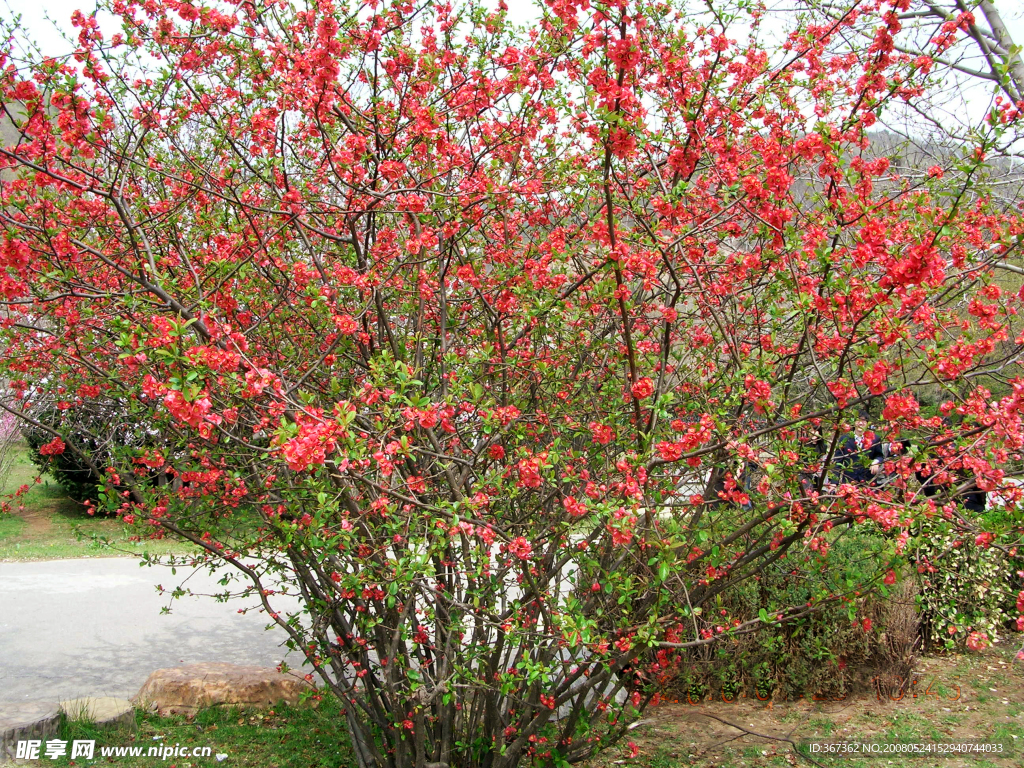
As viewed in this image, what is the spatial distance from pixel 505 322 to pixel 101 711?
11.8ft

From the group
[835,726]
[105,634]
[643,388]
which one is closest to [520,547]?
[643,388]

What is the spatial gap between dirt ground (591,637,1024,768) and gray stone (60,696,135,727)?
9.56 feet

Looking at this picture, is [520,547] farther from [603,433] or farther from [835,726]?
[835,726]

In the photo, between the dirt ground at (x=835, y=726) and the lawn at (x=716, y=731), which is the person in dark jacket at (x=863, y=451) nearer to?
the lawn at (x=716, y=731)

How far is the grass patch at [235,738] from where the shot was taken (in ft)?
15.0

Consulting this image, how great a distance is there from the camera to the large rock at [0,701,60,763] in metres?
4.27

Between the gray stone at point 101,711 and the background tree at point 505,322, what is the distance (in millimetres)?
1627

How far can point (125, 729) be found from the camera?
4.81 m

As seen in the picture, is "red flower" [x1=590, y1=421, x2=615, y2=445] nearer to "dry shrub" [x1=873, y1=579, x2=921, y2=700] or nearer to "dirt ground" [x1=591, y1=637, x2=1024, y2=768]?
"dirt ground" [x1=591, y1=637, x2=1024, y2=768]

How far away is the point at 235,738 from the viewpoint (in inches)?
197

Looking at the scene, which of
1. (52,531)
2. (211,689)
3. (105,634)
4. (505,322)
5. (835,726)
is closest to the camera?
(505,322)

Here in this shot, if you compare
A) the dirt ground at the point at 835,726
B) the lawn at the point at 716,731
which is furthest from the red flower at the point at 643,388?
the dirt ground at the point at 835,726

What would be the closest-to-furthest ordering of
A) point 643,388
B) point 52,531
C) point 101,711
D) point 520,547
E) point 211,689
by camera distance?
point 520,547 → point 643,388 → point 101,711 → point 211,689 → point 52,531

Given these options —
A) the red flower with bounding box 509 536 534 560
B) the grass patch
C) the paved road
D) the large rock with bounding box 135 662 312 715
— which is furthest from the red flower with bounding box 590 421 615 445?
the paved road
